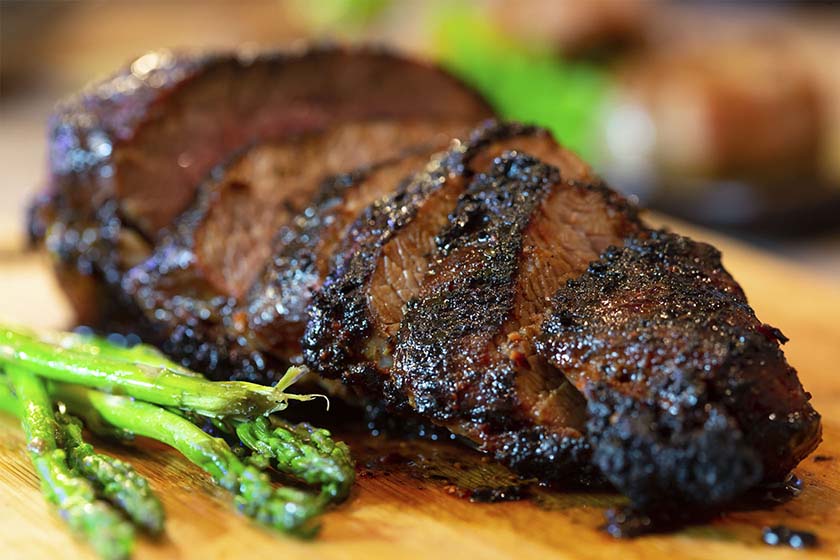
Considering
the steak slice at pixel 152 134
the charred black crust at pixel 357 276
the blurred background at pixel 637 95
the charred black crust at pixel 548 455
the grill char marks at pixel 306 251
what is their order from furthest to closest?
the blurred background at pixel 637 95, the steak slice at pixel 152 134, the grill char marks at pixel 306 251, the charred black crust at pixel 357 276, the charred black crust at pixel 548 455

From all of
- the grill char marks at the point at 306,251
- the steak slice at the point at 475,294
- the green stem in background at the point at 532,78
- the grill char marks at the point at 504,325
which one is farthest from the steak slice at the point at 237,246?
the green stem in background at the point at 532,78

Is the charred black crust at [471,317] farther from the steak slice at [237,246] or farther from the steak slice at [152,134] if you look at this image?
the steak slice at [152,134]

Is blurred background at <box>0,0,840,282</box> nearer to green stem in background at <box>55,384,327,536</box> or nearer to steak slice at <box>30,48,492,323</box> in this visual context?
steak slice at <box>30,48,492,323</box>

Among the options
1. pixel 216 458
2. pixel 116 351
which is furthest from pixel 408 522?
pixel 116 351

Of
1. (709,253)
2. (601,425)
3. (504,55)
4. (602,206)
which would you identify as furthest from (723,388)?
(504,55)

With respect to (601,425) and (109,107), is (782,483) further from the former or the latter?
(109,107)

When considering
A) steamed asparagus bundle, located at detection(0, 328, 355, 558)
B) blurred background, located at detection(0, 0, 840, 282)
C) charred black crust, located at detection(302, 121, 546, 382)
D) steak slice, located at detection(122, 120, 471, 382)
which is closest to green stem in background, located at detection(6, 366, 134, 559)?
steamed asparagus bundle, located at detection(0, 328, 355, 558)
